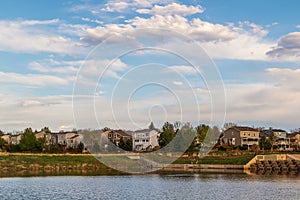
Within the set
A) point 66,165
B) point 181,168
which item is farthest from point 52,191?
point 181,168

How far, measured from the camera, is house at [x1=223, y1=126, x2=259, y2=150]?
476 ft

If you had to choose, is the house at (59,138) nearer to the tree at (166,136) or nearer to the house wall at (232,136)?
the house wall at (232,136)

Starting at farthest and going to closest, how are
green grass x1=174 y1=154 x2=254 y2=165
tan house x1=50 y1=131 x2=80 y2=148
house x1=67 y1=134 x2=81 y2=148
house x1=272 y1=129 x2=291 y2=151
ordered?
tan house x1=50 y1=131 x2=80 y2=148 < house x1=67 y1=134 x2=81 y2=148 < house x1=272 y1=129 x2=291 y2=151 < green grass x1=174 y1=154 x2=254 y2=165

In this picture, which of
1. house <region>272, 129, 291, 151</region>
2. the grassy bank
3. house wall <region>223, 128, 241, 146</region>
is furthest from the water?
house <region>272, 129, 291, 151</region>

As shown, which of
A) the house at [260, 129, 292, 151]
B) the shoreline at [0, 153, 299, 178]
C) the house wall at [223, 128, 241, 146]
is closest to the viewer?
the shoreline at [0, 153, 299, 178]

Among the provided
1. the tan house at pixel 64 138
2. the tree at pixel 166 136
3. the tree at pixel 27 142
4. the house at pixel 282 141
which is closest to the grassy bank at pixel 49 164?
the tree at pixel 27 142

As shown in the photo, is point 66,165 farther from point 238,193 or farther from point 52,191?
point 238,193

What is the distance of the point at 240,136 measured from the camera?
145 metres

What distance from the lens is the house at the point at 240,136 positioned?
145125 millimetres

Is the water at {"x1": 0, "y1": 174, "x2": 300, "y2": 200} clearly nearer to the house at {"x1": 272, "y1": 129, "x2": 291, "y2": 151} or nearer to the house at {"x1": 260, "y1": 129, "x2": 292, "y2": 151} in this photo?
the house at {"x1": 260, "y1": 129, "x2": 292, "y2": 151}

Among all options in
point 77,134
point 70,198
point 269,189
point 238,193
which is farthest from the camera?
point 77,134

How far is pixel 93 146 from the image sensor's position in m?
123

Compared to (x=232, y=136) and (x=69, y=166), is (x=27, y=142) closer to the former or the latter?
(x=69, y=166)

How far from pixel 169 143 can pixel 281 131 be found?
80.1 meters
